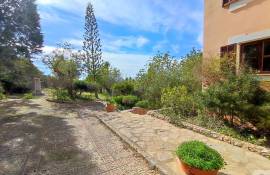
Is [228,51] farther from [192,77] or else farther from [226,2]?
[192,77]

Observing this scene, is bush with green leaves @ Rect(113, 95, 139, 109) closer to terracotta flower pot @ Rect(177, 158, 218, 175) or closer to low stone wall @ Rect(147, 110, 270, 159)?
low stone wall @ Rect(147, 110, 270, 159)

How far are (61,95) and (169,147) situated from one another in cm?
1617

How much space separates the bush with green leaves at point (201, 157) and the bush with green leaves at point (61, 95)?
1693 cm

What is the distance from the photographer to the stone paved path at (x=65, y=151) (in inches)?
221

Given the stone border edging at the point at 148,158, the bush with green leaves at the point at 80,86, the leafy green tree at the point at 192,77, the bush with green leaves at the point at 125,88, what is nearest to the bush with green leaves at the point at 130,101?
the bush with green leaves at the point at 125,88

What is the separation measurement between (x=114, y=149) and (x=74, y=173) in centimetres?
182

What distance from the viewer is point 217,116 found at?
904 centimetres

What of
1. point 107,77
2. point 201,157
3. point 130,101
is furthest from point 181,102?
point 107,77

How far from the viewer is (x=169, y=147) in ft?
22.8

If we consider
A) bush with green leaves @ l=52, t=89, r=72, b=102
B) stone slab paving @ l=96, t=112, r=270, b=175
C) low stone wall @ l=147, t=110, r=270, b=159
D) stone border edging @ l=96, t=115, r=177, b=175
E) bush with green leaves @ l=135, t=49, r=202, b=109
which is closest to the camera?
stone border edging @ l=96, t=115, r=177, b=175

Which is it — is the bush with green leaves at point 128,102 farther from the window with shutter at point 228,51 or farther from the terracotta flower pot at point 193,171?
the terracotta flower pot at point 193,171

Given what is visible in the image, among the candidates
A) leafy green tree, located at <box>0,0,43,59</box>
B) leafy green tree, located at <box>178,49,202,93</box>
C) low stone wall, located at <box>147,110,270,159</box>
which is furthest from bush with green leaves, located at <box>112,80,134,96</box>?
low stone wall, located at <box>147,110,270,159</box>

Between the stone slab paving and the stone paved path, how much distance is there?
363 millimetres

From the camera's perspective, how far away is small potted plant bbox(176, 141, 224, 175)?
4.72 m
